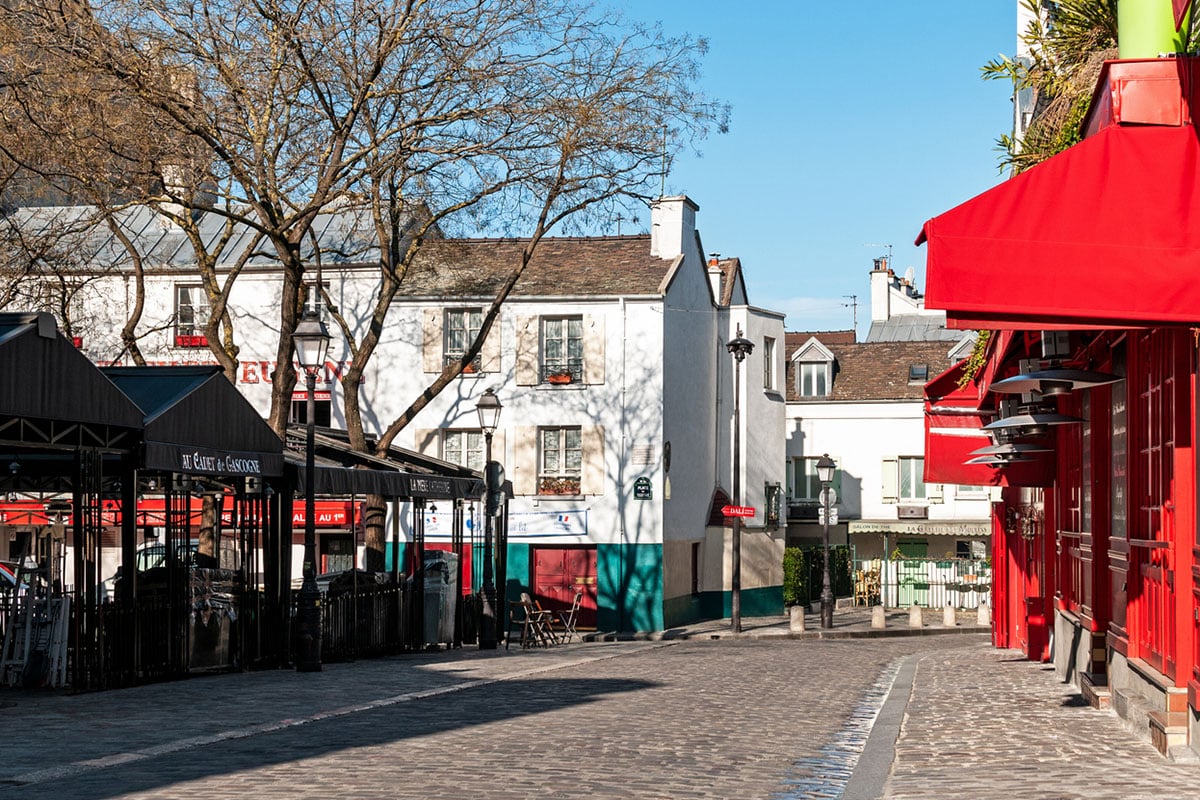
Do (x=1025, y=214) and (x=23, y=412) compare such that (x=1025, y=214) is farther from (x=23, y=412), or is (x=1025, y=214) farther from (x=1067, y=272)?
(x=23, y=412)

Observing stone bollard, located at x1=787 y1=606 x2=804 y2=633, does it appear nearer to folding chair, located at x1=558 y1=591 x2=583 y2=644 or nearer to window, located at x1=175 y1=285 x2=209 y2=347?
folding chair, located at x1=558 y1=591 x2=583 y2=644

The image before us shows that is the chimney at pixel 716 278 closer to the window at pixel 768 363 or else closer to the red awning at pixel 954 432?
the window at pixel 768 363

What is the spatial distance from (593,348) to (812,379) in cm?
1829

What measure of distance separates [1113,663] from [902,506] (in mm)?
42997

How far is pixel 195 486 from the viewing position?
73.2ft

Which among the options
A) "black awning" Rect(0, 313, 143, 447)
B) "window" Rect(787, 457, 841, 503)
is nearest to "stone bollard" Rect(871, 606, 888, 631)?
"window" Rect(787, 457, 841, 503)

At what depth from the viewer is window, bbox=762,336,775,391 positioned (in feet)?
164

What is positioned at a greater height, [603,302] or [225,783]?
[603,302]

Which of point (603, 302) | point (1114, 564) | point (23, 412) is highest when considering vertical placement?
point (603, 302)

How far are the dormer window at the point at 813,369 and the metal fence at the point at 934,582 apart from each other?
32.0 ft

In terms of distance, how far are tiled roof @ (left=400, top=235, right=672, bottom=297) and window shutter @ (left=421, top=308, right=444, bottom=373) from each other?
21.9 inches

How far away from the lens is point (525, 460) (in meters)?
41.7

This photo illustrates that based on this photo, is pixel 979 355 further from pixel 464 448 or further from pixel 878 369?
pixel 878 369

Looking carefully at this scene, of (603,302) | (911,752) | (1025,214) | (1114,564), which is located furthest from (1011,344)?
(603,302)
